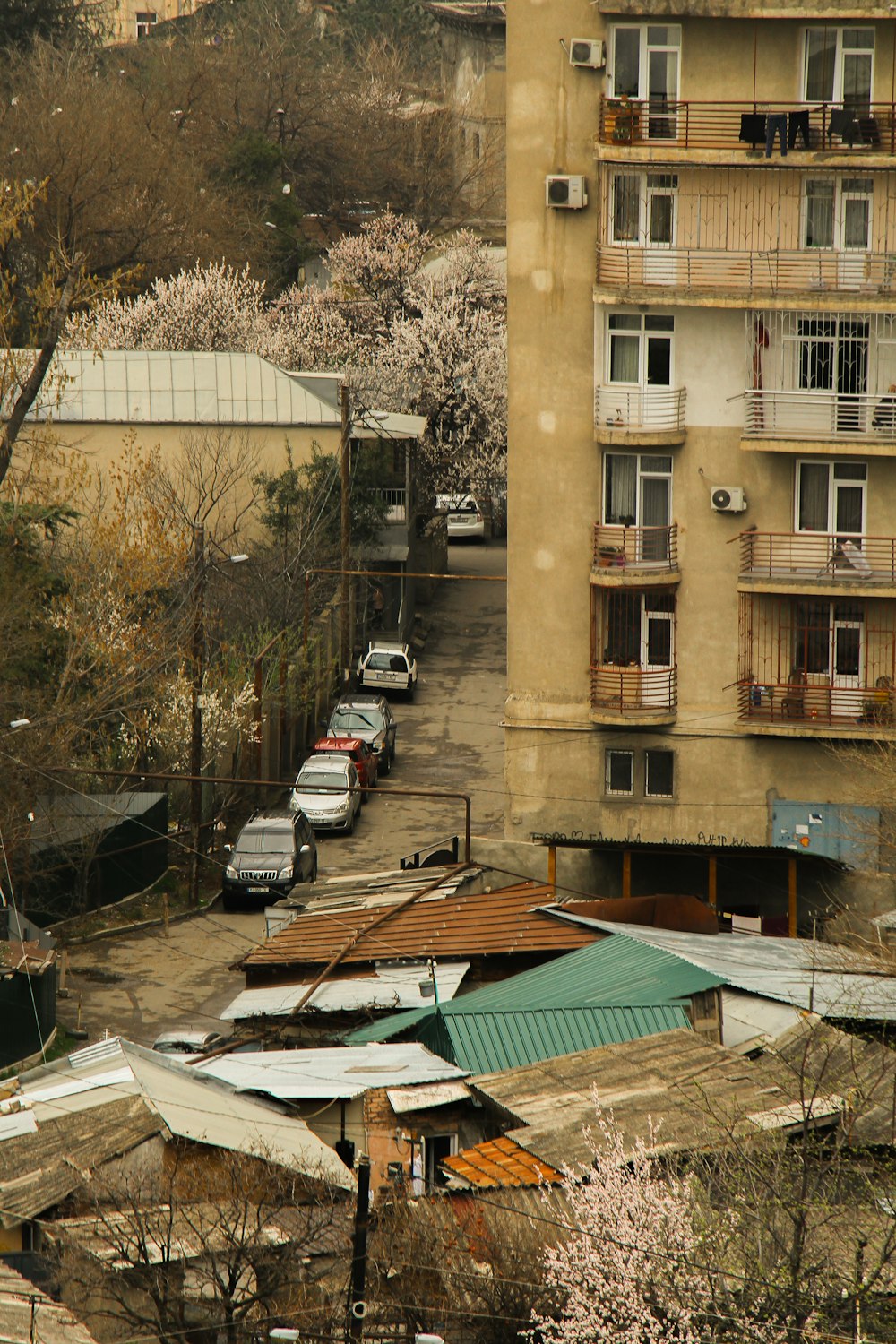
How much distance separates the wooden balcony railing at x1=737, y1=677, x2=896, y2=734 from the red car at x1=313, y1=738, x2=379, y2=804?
34.1 ft

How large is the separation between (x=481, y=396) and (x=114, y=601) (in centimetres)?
2570

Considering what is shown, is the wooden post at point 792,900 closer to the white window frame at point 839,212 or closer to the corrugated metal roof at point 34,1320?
the white window frame at point 839,212

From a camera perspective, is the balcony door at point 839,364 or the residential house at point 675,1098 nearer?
the residential house at point 675,1098

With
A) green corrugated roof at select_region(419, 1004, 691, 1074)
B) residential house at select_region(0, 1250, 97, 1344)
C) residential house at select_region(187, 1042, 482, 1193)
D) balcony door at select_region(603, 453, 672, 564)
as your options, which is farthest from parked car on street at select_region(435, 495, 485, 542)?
residential house at select_region(0, 1250, 97, 1344)

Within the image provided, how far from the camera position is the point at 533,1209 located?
15.2 meters

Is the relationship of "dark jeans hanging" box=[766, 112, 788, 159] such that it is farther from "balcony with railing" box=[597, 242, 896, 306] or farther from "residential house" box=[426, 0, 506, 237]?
"residential house" box=[426, 0, 506, 237]

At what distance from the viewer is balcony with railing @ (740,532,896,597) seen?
27.4m

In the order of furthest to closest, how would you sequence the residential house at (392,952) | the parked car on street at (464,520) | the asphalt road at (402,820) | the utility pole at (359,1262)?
the parked car on street at (464,520)
the asphalt road at (402,820)
the residential house at (392,952)
the utility pole at (359,1262)

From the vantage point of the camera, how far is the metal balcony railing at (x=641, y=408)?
27.8m

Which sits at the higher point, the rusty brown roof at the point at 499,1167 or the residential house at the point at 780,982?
the residential house at the point at 780,982

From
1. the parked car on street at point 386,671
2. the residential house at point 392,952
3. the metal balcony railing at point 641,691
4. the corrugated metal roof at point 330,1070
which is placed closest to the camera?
the corrugated metal roof at point 330,1070

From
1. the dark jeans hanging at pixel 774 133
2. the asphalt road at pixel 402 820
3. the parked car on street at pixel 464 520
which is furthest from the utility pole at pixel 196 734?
the parked car on street at pixel 464 520

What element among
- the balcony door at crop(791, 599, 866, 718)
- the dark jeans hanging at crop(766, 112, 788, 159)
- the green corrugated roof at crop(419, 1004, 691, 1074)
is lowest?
the green corrugated roof at crop(419, 1004, 691, 1074)

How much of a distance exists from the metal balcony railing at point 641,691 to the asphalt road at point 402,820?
191 inches
